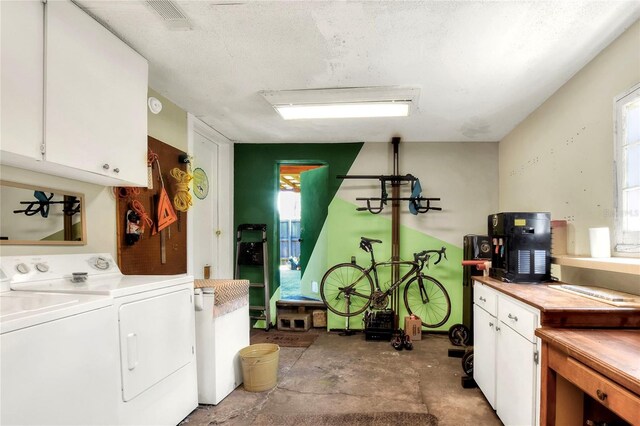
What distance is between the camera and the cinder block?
4531mm

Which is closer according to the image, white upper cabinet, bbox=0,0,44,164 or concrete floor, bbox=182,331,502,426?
white upper cabinet, bbox=0,0,44,164

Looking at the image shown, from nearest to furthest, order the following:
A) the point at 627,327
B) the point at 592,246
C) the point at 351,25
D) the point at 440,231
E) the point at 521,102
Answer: the point at 627,327, the point at 351,25, the point at 592,246, the point at 521,102, the point at 440,231

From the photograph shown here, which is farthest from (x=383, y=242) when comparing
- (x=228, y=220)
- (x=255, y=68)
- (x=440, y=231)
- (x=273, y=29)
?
(x=273, y=29)

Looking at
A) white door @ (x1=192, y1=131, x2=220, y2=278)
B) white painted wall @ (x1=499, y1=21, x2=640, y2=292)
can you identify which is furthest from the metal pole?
white door @ (x1=192, y1=131, x2=220, y2=278)

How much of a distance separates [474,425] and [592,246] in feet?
4.68

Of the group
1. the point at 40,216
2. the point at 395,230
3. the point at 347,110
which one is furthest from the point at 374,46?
the point at 395,230

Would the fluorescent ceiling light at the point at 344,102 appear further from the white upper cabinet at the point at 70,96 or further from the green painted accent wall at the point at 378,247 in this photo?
the green painted accent wall at the point at 378,247

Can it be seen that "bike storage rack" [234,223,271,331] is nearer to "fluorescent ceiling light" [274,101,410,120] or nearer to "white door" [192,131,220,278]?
"white door" [192,131,220,278]

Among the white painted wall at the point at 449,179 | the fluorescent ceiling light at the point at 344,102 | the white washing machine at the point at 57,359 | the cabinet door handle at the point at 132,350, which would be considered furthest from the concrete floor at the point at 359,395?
the fluorescent ceiling light at the point at 344,102

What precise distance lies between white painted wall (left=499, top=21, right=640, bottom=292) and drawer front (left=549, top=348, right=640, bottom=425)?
100 centimetres

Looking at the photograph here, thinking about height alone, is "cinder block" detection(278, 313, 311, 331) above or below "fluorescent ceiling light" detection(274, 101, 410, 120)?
below

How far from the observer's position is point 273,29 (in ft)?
6.67

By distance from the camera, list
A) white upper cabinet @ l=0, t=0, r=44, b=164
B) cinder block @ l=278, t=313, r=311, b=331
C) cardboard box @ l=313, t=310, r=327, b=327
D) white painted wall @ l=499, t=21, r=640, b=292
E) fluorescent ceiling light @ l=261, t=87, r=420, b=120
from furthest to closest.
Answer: cardboard box @ l=313, t=310, r=327, b=327
cinder block @ l=278, t=313, r=311, b=331
fluorescent ceiling light @ l=261, t=87, r=420, b=120
white painted wall @ l=499, t=21, r=640, b=292
white upper cabinet @ l=0, t=0, r=44, b=164

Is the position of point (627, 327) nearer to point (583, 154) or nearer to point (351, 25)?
point (583, 154)
